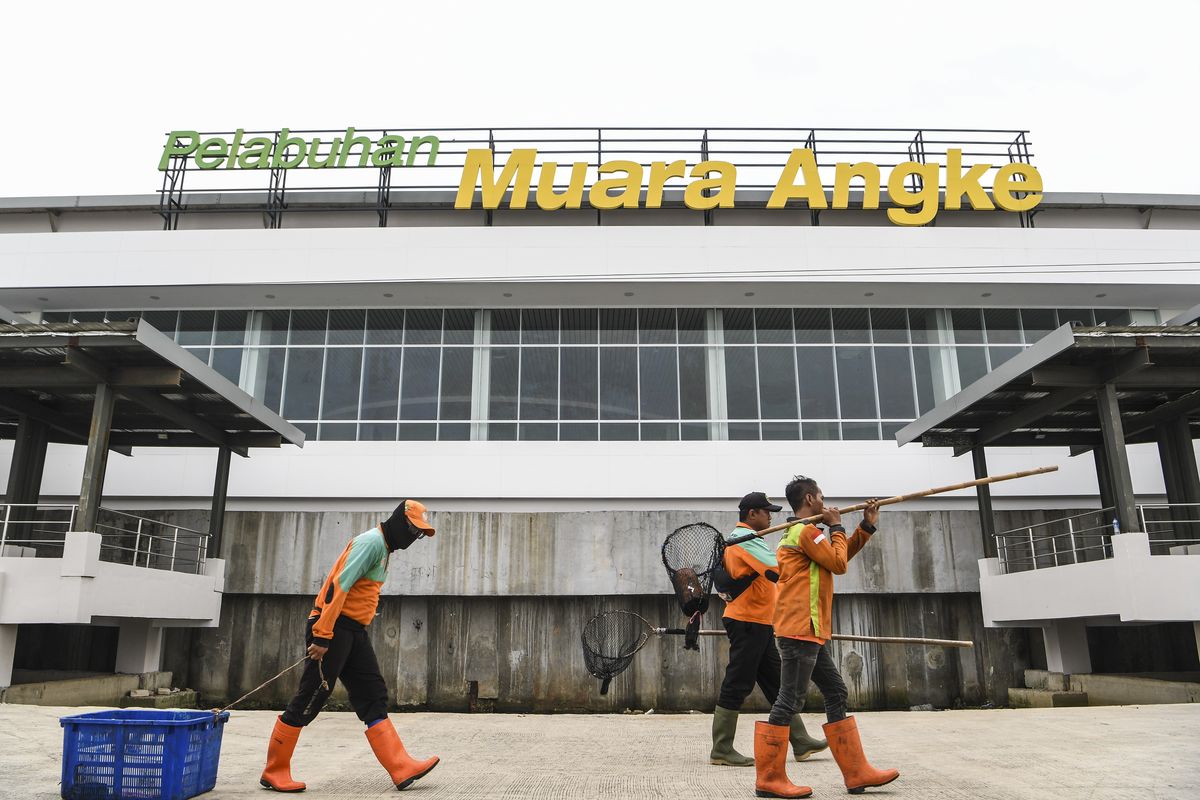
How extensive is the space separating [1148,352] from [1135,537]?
2.60m

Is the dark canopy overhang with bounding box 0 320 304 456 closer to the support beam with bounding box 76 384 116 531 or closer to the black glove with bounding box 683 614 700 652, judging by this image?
the support beam with bounding box 76 384 116 531

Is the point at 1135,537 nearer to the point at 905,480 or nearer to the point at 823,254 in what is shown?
the point at 905,480

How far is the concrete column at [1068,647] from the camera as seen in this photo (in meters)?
13.8

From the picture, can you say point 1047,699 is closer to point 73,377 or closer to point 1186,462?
point 1186,462

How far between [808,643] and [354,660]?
3197 mm

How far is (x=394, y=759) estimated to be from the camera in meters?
5.81

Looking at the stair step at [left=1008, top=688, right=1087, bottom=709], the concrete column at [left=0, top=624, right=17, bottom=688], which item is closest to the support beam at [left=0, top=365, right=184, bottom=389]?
the concrete column at [left=0, top=624, right=17, bottom=688]

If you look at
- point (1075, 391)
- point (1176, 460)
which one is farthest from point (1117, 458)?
point (1176, 460)

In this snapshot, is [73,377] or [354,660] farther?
[73,377]

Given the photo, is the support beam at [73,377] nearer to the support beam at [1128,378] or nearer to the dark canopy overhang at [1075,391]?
the dark canopy overhang at [1075,391]

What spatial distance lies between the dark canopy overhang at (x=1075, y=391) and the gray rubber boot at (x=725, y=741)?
789cm

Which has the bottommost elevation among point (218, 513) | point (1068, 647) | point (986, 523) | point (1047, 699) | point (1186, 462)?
point (1047, 699)

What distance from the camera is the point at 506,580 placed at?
47.9 feet

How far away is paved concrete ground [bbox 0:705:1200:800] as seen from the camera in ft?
18.4
